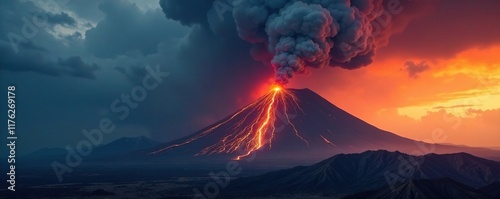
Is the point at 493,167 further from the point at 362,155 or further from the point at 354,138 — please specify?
the point at 354,138

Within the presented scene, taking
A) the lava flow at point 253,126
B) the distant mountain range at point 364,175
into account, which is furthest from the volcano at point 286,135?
the distant mountain range at point 364,175

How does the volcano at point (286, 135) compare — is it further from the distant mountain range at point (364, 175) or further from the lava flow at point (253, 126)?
the distant mountain range at point (364, 175)

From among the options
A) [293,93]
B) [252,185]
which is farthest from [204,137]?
[252,185]

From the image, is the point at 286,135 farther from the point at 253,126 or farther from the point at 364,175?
the point at 364,175

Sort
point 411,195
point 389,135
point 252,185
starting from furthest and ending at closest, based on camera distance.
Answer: point 389,135
point 252,185
point 411,195

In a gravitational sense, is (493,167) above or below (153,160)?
below

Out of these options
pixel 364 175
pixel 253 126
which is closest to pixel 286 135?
pixel 253 126

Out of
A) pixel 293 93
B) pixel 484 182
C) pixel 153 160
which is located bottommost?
pixel 484 182

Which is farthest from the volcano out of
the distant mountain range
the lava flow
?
the distant mountain range
